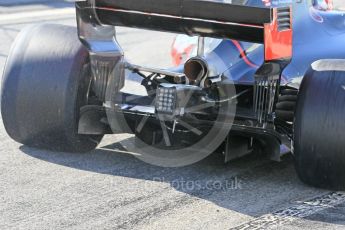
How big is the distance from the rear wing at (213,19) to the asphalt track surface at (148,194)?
3.19 ft

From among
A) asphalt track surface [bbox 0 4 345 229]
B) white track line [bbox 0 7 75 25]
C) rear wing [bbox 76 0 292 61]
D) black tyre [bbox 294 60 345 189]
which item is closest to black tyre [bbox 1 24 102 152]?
asphalt track surface [bbox 0 4 345 229]

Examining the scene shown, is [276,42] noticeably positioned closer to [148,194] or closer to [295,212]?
[295,212]

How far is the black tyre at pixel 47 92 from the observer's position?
6156mm

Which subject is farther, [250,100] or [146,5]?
[250,100]

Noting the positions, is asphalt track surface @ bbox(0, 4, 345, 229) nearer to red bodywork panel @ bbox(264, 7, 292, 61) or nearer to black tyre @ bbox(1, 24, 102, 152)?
black tyre @ bbox(1, 24, 102, 152)

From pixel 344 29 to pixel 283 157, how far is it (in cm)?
146

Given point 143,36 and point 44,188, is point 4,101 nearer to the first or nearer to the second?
point 44,188

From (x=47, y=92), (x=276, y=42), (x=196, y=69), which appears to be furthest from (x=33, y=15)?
(x=276, y=42)

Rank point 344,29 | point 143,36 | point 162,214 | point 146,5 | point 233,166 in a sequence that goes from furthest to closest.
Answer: point 143,36 < point 344,29 < point 233,166 < point 146,5 < point 162,214

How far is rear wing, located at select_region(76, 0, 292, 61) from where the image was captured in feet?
17.1

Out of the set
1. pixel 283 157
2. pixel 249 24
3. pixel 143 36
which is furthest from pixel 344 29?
pixel 143 36

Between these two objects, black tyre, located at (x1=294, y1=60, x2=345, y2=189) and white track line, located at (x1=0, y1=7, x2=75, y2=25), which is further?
white track line, located at (x1=0, y1=7, x2=75, y2=25)

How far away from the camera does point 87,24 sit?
5801 millimetres

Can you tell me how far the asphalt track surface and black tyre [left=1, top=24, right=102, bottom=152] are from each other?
0.54 ft
